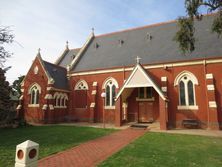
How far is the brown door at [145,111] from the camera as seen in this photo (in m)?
22.2

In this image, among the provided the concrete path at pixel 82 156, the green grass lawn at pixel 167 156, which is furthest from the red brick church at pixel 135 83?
the concrete path at pixel 82 156

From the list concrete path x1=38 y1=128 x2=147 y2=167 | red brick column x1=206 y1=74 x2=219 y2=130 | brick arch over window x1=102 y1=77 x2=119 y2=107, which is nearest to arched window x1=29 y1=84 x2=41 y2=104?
brick arch over window x1=102 y1=77 x2=119 y2=107

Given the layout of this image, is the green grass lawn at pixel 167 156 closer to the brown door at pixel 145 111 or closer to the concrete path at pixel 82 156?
the concrete path at pixel 82 156

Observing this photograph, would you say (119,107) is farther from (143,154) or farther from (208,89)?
(143,154)

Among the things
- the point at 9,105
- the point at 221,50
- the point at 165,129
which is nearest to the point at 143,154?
the point at 165,129

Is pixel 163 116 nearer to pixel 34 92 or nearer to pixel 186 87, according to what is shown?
pixel 186 87

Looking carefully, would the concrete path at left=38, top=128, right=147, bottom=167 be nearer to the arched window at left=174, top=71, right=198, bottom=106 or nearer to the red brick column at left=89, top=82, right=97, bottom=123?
the arched window at left=174, top=71, right=198, bottom=106

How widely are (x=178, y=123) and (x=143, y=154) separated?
40.8ft

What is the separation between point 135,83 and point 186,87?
5750 millimetres

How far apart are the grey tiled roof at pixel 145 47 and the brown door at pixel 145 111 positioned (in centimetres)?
520

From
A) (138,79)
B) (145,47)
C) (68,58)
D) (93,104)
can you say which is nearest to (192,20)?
(138,79)

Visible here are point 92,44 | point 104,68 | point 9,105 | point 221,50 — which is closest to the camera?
point 221,50

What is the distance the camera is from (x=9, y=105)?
21.5 m

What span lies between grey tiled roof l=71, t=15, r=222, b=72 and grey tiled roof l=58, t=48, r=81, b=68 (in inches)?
166
